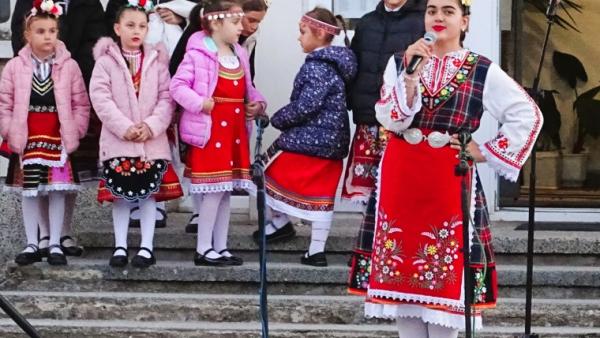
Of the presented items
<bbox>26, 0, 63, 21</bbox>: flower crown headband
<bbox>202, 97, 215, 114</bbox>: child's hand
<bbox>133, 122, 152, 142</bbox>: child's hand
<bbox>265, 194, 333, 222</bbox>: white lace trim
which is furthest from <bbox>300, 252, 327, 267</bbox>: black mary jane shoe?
<bbox>26, 0, 63, 21</bbox>: flower crown headband

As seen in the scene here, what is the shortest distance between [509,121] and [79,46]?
365 centimetres

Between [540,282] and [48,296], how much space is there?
2735 mm

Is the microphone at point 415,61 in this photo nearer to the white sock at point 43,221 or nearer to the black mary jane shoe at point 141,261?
the black mary jane shoe at point 141,261

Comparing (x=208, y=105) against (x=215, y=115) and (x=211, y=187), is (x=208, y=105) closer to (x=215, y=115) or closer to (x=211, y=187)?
(x=215, y=115)

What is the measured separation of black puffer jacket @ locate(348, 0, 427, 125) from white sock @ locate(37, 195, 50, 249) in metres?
1.90

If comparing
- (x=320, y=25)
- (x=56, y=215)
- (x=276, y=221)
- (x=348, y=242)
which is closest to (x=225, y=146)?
(x=276, y=221)

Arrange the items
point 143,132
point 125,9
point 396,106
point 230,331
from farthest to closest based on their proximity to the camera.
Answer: point 125,9, point 143,132, point 230,331, point 396,106

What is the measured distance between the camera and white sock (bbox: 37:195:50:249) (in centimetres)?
829

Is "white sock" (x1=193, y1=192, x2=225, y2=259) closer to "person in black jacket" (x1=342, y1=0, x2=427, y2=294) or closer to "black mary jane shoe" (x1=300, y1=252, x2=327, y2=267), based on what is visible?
"black mary jane shoe" (x1=300, y1=252, x2=327, y2=267)

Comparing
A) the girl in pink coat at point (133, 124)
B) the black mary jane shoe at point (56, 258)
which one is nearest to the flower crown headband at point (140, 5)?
the girl in pink coat at point (133, 124)

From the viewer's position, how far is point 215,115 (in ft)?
25.9

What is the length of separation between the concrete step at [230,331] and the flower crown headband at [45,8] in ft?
5.76

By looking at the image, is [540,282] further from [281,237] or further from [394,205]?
[394,205]

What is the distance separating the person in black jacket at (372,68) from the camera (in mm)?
7801
